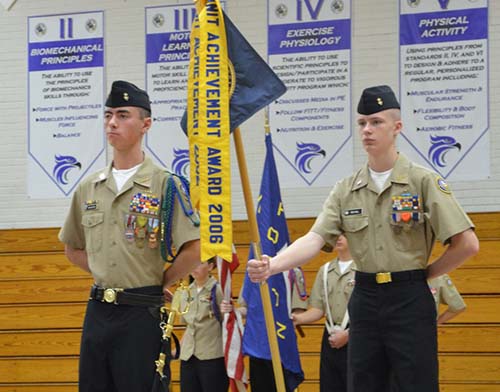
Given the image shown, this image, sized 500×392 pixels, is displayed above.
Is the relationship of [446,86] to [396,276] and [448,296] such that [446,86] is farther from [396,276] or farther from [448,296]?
[396,276]

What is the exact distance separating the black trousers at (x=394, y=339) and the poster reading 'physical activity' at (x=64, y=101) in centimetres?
464

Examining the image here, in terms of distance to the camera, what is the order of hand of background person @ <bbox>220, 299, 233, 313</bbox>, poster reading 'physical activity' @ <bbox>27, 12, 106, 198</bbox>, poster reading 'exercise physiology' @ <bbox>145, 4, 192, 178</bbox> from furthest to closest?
1. poster reading 'physical activity' @ <bbox>27, 12, 106, 198</bbox>
2. poster reading 'exercise physiology' @ <bbox>145, 4, 192, 178</bbox>
3. hand of background person @ <bbox>220, 299, 233, 313</bbox>

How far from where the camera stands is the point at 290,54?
7953 mm

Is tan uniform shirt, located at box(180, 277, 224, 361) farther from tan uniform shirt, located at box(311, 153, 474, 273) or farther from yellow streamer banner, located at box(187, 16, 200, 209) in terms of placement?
yellow streamer banner, located at box(187, 16, 200, 209)

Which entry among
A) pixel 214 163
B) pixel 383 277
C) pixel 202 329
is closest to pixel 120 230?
pixel 214 163

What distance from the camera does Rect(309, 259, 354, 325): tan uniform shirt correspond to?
643cm

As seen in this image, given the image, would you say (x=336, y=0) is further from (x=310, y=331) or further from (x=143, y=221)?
(x=143, y=221)

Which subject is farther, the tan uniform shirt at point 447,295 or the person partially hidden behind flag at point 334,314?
the tan uniform shirt at point 447,295

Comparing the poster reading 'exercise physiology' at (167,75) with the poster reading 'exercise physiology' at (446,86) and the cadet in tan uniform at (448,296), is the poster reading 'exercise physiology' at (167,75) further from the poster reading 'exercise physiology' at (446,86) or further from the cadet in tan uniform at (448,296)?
the cadet in tan uniform at (448,296)

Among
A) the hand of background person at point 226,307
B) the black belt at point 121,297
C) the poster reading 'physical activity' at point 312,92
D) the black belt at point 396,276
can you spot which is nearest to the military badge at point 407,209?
the black belt at point 396,276

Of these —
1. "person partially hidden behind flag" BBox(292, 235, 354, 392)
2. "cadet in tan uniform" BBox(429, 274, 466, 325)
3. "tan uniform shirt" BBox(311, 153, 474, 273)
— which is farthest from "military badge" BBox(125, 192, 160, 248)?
"cadet in tan uniform" BBox(429, 274, 466, 325)

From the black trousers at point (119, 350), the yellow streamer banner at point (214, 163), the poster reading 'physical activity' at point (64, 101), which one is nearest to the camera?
the yellow streamer banner at point (214, 163)

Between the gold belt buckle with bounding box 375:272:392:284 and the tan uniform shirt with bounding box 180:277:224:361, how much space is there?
2746mm

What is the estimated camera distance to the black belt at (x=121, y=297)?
393cm
